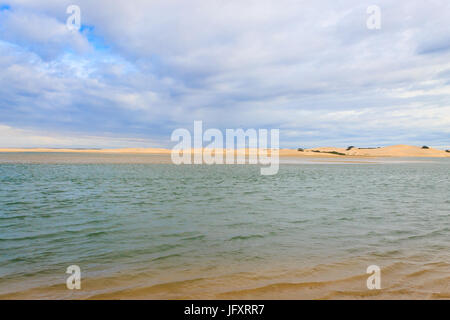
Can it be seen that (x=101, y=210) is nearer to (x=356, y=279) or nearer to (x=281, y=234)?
(x=281, y=234)

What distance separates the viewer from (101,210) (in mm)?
9445

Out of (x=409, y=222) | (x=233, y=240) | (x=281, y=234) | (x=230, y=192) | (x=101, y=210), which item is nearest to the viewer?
(x=233, y=240)

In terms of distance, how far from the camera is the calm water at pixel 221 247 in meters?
4.38

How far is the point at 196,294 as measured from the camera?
13.7 ft

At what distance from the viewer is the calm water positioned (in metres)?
4.38

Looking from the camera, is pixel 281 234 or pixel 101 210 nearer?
pixel 281 234

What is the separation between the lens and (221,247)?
6.12 m
